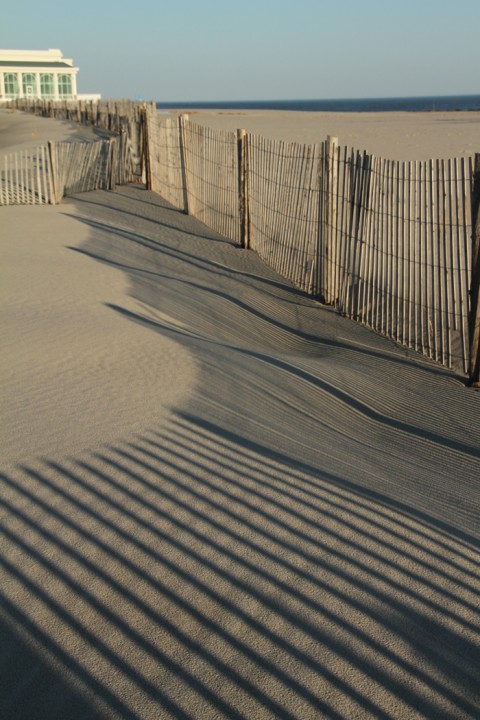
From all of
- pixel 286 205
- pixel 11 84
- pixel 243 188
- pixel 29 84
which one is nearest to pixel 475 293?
pixel 286 205

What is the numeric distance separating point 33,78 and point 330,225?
241ft

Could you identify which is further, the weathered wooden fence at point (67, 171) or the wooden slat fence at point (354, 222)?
the weathered wooden fence at point (67, 171)

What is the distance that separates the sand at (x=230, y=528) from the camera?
9.30ft

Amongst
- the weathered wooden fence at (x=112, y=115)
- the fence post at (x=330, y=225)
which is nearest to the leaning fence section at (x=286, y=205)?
the fence post at (x=330, y=225)

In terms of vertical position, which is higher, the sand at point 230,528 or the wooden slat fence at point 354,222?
the wooden slat fence at point 354,222

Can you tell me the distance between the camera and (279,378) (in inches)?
249

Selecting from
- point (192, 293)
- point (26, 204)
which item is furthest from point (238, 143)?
point (26, 204)

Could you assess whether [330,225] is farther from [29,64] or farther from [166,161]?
[29,64]

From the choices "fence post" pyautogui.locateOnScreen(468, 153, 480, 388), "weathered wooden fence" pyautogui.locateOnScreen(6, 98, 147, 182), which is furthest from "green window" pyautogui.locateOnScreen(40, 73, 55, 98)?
"fence post" pyautogui.locateOnScreen(468, 153, 480, 388)

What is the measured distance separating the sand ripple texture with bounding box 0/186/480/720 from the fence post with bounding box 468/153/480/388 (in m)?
0.20

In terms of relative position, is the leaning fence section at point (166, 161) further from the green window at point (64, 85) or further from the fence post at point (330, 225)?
the green window at point (64, 85)

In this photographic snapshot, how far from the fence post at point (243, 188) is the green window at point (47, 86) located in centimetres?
6890

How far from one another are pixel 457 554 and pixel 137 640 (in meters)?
1.52

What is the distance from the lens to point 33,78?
7494 cm
